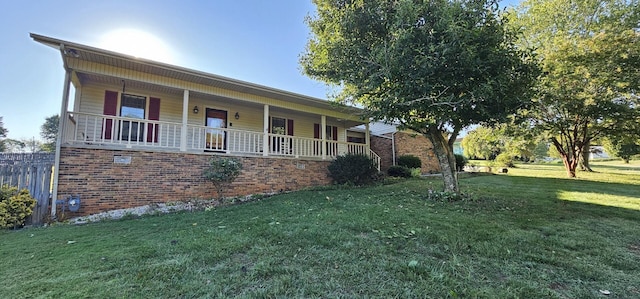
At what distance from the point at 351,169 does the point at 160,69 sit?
713cm

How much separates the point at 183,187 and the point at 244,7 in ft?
23.5

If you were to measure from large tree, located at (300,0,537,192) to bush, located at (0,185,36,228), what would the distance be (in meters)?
7.71

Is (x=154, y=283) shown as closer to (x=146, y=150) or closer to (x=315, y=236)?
(x=315, y=236)

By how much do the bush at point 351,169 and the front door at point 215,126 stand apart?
14.2 ft

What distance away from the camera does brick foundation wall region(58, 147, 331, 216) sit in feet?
22.5

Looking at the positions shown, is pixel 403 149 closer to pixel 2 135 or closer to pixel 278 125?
pixel 278 125

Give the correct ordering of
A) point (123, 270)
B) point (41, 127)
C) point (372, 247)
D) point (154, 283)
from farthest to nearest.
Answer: point (41, 127) → point (372, 247) → point (123, 270) → point (154, 283)

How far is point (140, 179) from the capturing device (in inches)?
299

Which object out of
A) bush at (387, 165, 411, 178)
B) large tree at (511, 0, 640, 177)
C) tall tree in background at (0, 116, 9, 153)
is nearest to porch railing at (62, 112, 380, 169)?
bush at (387, 165, 411, 178)

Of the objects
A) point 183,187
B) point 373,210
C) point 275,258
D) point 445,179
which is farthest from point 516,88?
point 183,187

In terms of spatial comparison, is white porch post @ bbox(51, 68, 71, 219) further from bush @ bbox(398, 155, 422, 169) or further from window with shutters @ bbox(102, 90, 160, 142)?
bush @ bbox(398, 155, 422, 169)

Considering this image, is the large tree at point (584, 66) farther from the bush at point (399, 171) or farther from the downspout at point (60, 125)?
the downspout at point (60, 125)

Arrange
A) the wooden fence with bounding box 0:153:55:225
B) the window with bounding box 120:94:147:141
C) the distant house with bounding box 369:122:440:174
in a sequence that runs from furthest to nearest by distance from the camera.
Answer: the distant house with bounding box 369:122:440:174 → the window with bounding box 120:94:147:141 → the wooden fence with bounding box 0:153:55:225

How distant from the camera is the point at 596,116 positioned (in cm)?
1267
